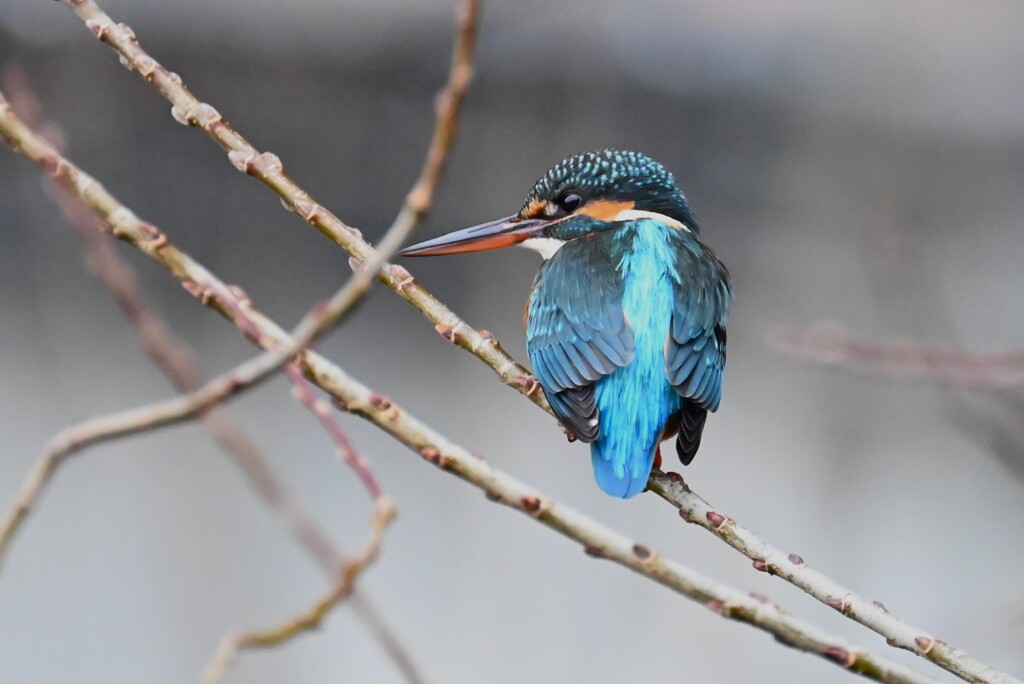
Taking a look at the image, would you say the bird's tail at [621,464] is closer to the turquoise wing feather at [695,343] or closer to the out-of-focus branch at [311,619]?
the turquoise wing feather at [695,343]

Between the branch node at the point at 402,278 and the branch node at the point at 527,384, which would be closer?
the branch node at the point at 402,278

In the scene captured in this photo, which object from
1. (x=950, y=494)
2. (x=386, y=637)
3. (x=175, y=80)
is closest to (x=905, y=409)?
(x=950, y=494)

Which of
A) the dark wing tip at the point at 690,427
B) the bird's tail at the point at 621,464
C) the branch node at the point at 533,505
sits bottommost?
the branch node at the point at 533,505

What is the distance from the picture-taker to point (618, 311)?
54.0 inches

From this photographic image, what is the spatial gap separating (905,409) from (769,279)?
0.43 meters

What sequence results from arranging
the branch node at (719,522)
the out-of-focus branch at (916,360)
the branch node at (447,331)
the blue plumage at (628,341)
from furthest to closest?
1. the out-of-focus branch at (916,360)
2. the blue plumage at (628,341)
3. the branch node at (447,331)
4. the branch node at (719,522)

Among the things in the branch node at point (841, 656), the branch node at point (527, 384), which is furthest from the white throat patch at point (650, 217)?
the branch node at point (841, 656)

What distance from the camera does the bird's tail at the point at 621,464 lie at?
1228 millimetres

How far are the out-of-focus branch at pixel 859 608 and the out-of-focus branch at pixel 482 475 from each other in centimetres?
8

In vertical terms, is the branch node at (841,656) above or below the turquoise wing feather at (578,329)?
below

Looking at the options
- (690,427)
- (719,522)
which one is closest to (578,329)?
Result: (690,427)

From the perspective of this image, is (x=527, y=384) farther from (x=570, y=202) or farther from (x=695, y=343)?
(x=570, y=202)

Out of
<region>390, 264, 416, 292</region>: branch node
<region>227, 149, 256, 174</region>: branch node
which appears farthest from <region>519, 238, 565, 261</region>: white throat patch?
<region>227, 149, 256, 174</region>: branch node

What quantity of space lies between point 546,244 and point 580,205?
66 millimetres
